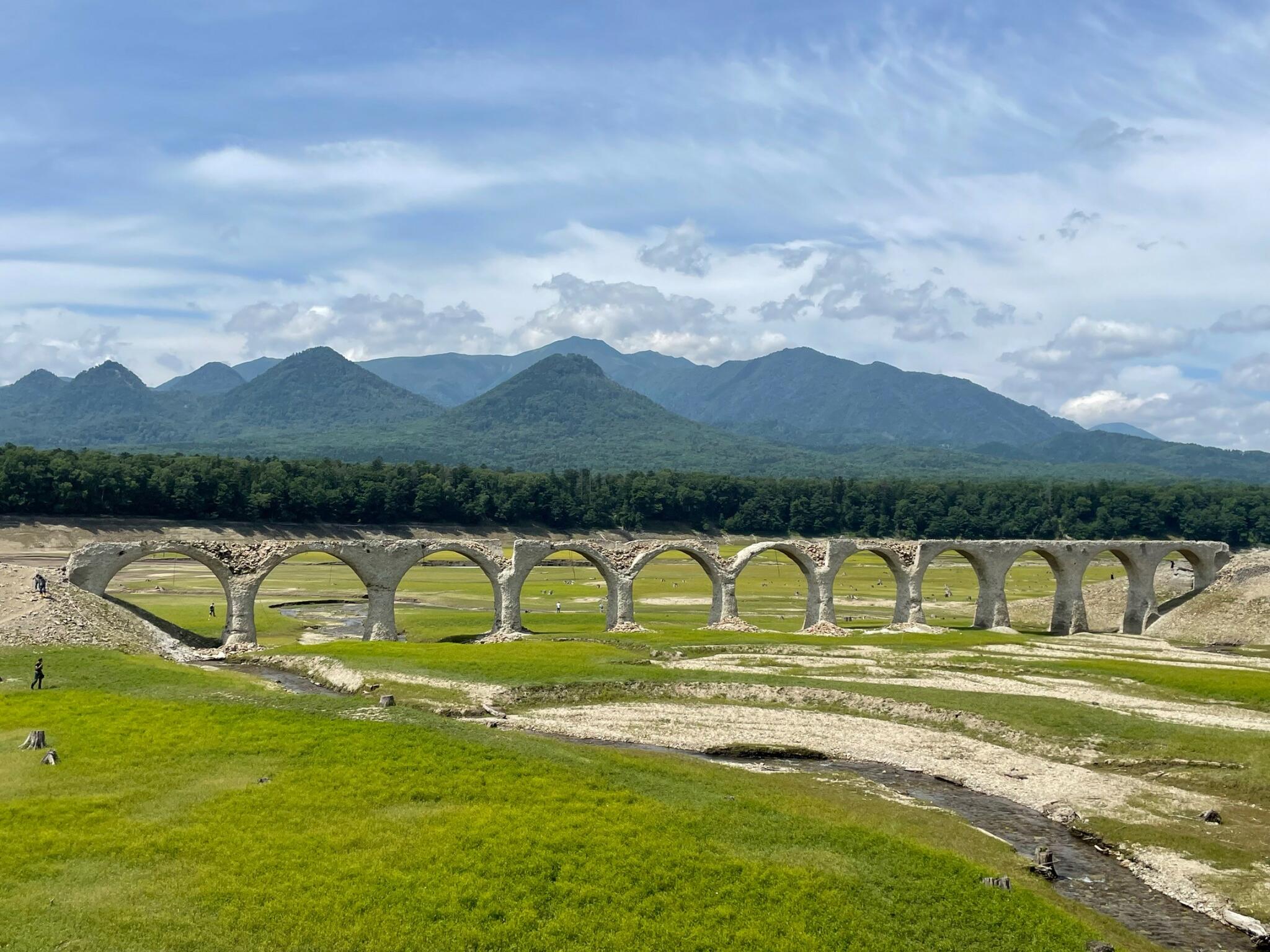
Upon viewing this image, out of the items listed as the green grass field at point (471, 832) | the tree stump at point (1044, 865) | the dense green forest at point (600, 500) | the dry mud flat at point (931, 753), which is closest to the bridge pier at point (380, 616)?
the green grass field at point (471, 832)

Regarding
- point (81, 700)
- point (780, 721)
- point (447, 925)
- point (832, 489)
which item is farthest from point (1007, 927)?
point (832, 489)

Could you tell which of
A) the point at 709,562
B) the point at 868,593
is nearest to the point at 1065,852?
the point at 709,562

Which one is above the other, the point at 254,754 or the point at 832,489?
the point at 832,489

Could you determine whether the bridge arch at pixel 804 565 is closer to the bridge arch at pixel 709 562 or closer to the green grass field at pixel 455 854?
the bridge arch at pixel 709 562

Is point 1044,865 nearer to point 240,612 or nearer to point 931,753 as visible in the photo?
point 931,753

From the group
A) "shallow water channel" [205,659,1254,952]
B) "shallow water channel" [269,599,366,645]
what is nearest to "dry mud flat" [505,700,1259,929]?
"shallow water channel" [205,659,1254,952]

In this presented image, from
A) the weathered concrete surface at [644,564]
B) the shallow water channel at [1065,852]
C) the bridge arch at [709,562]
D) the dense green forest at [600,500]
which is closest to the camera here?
the shallow water channel at [1065,852]

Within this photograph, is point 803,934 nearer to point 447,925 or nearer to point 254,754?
point 447,925
